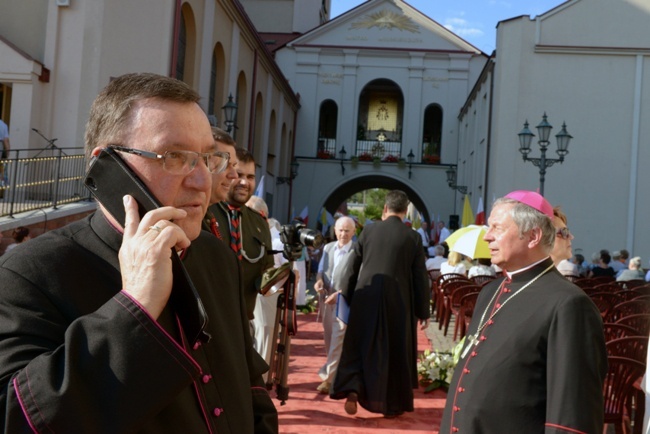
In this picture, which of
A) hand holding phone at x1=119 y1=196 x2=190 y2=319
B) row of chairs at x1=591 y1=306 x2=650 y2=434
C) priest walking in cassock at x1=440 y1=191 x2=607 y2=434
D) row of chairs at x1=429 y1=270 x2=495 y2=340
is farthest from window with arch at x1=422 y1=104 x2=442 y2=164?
hand holding phone at x1=119 y1=196 x2=190 y2=319

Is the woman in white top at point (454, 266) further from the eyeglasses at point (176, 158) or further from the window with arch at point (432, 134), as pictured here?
the window with arch at point (432, 134)

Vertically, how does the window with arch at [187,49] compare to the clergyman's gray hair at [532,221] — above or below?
above

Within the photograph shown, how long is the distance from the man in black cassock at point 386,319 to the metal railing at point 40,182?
6.59 meters

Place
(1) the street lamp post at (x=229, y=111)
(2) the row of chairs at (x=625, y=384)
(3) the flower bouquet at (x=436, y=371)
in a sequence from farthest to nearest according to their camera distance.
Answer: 1. (1) the street lamp post at (x=229, y=111)
2. (3) the flower bouquet at (x=436, y=371)
3. (2) the row of chairs at (x=625, y=384)

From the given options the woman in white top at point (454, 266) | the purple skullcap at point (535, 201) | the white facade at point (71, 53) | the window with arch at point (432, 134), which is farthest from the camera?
the window with arch at point (432, 134)

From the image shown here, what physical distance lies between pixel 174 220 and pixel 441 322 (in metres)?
11.3

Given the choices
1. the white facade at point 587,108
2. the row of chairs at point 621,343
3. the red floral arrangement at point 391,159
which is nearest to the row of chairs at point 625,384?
the row of chairs at point 621,343

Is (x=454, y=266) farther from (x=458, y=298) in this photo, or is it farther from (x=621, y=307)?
(x=621, y=307)

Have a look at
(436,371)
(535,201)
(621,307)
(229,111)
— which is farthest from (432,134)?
(535,201)

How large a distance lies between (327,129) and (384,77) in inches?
177

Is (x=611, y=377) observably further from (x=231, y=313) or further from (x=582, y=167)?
(x=582, y=167)

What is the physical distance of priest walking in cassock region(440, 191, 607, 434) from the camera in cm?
272

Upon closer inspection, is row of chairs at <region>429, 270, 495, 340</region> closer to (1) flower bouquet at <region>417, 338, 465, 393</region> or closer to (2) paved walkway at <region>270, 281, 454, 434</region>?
(1) flower bouquet at <region>417, 338, 465, 393</region>

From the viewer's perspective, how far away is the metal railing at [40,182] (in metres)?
11.7
